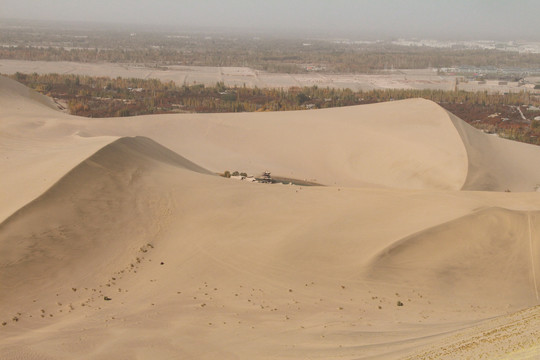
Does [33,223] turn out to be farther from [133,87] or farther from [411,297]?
[133,87]

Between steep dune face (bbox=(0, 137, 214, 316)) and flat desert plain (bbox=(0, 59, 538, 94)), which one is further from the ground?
flat desert plain (bbox=(0, 59, 538, 94))

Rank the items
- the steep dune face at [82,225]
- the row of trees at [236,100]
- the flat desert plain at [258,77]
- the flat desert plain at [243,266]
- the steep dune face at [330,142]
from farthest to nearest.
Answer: the flat desert plain at [258,77]
the row of trees at [236,100]
the steep dune face at [330,142]
the steep dune face at [82,225]
the flat desert plain at [243,266]

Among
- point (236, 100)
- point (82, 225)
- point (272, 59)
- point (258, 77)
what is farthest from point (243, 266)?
point (272, 59)

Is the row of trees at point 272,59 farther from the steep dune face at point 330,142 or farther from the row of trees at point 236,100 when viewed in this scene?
the steep dune face at point 330,142

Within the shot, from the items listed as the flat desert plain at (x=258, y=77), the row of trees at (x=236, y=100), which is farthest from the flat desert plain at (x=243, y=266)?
the flat desert plain at (x=258, y=77)

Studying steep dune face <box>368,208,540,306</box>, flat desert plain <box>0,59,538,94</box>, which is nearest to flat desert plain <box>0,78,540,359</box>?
steep dune face <box>368,208,540,306</box>

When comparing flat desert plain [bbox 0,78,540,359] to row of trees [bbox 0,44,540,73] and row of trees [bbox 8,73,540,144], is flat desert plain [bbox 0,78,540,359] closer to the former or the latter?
row of trees [bbox 8,73,540,144]
